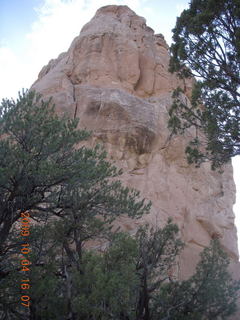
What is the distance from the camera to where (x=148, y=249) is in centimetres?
1053

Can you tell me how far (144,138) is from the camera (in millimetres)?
18484

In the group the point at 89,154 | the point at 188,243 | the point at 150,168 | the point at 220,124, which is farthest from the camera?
the point at 150,168

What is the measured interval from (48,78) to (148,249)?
48.4 ft

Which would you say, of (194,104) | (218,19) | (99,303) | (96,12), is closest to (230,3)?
(218,19)

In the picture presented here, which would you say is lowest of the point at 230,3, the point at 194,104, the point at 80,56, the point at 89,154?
the point at 89,154

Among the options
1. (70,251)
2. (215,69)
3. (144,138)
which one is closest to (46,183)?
(70,251)

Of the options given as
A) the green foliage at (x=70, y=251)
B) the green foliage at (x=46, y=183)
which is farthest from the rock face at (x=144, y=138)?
the green foliage at (x=46, y=183)

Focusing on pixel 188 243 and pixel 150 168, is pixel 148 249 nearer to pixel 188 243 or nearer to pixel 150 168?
pixel 188 243

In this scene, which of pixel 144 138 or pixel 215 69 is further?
pixel 144 138

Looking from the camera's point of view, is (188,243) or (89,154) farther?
(188,243)

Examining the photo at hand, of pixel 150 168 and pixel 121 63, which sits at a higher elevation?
pixel 121 63

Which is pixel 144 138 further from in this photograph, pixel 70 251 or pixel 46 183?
pixel 70 251

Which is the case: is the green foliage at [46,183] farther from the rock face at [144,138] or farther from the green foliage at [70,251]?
the rock face at [144,138]

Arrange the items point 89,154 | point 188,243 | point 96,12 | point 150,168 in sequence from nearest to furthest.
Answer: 1. point 89,154
2. point 188,243
3. point 150,168
4. point 96,12
